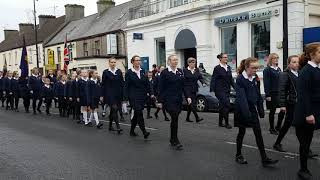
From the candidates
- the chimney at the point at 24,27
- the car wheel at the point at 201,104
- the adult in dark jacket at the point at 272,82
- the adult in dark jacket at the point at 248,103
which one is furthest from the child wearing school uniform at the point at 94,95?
the chimney at the point at 24,27

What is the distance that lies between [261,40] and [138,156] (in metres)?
15.0

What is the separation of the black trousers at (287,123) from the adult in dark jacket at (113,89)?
454cm

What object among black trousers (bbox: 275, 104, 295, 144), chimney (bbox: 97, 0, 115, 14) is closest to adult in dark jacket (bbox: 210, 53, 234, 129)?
black trousers (bbox: 275, 104, 295, 144)

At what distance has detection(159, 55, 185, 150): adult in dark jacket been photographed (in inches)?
358

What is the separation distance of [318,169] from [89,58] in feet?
104

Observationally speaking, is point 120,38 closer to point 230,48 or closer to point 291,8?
point 230,48

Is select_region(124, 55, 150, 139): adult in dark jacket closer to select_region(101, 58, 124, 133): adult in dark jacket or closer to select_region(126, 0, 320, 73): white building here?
select_region(101, 58, 124, 133): adult in dark jacket

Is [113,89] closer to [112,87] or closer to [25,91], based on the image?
[112,87]

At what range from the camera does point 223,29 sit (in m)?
24.3

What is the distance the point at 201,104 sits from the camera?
680 inches

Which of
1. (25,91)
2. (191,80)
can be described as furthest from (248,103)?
(25,91)

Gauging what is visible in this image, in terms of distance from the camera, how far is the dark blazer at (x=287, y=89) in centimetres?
842

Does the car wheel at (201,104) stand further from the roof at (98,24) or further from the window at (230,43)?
the roof at (98,24)

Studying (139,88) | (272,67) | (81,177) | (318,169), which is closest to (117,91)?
(139,88)
